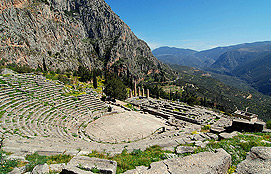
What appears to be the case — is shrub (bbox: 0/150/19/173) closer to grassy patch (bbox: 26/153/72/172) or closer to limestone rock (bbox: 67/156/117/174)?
grassy patch (bbox: 26/153/72/172)

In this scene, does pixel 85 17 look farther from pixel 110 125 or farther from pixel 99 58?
pixel 110 125

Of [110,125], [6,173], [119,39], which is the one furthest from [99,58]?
[6,173]

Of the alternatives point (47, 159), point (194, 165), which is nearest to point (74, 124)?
point (47, 159)

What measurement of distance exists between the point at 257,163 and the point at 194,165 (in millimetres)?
2409

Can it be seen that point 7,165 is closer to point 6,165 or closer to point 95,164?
point 6,165

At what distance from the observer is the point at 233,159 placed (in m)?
5.80

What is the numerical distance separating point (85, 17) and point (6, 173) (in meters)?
136

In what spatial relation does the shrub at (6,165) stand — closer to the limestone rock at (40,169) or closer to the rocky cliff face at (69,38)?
the limestone rock at (40,169)

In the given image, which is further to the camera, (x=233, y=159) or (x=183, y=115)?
(x=183, y=115)

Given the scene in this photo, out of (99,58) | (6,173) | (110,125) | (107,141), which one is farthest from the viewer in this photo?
(99,58)

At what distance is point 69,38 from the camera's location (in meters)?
88.4

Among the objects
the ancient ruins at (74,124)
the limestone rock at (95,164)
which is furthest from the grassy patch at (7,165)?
the ancient ruins at (74,124)

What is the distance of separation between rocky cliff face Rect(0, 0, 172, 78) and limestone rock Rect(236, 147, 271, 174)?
220ft

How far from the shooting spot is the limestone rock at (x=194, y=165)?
15.3 feet
